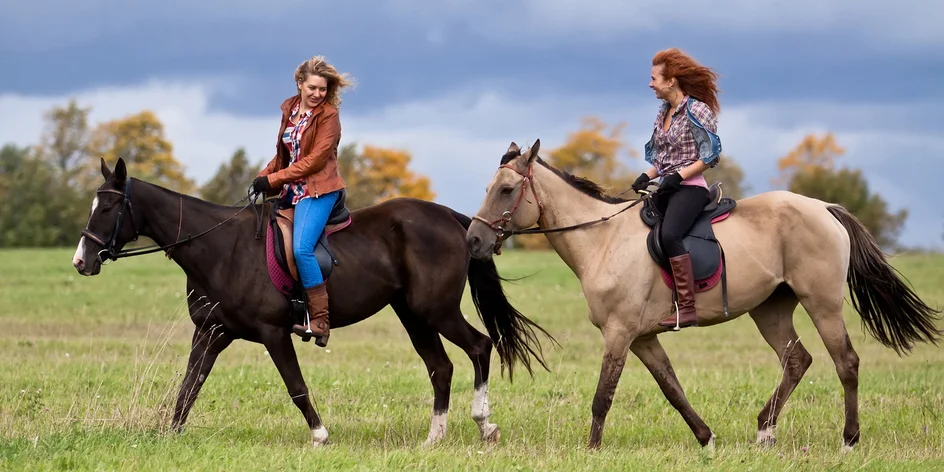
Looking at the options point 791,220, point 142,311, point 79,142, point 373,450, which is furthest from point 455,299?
point 79,142

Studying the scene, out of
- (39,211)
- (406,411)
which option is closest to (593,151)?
(39,211)

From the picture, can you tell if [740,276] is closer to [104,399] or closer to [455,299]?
[455,299]

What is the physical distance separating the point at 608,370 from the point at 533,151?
1.75m

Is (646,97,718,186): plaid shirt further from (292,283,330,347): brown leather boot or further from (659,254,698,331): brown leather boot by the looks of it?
(292,283,330,347): brown leather boot

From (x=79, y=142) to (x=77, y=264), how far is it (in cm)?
6833

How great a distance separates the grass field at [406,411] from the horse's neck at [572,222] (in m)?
1.36

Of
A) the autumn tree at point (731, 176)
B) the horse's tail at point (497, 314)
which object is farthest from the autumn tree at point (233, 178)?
the horse's tail at point (497, 314)

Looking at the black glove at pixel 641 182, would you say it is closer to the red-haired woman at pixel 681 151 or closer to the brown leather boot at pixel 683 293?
the red-haired woman at pixel 681 151

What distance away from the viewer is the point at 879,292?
→ 28.1ft

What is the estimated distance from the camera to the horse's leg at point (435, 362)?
8.33m

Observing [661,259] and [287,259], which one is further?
[287,259]

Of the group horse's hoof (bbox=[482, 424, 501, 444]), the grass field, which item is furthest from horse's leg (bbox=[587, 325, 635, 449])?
horse's hoof (bbox=[482, 424, 501, 444])

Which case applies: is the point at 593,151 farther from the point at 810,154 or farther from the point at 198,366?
the point at 198,366

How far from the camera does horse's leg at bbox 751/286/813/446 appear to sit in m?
8.27
